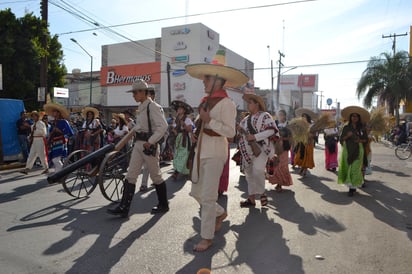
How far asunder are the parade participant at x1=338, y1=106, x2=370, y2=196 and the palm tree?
2312cm

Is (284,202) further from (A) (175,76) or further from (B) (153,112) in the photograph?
(A) (175,76)

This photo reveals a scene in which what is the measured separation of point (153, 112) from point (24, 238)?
2331 mm

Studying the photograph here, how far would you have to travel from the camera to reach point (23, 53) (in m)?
15.3

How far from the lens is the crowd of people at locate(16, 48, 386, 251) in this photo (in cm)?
413

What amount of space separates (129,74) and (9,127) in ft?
103

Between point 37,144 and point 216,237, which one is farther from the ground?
point 37,144

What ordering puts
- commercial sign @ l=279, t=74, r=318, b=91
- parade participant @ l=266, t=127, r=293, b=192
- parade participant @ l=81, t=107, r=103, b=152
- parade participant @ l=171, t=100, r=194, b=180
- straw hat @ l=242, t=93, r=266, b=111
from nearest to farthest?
straw hat @ l=242, t=93, r=266, b=111 → parade participant @ l=266, t=127, r=293, b=192 → parade participant @ l=171, t=100, r=194, b=180 → parade participant @ l=81, t=107, r=103, b=152 → commercial sign @ l=279, t=74, r=318, b=91

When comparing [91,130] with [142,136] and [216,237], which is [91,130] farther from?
[216,237]

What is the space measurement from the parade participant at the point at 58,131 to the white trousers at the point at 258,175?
16.1 feet

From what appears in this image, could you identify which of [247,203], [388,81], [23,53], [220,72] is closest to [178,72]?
[388,81]

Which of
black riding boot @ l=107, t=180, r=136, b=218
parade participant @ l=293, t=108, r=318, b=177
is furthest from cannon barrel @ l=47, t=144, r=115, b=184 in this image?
parade participant @ l=293, t=108, r=318, b=177

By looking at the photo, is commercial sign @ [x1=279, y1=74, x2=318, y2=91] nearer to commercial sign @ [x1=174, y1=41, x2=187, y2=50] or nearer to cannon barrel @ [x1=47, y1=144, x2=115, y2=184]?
commercial sign @ [x1=174, y1=41, x2=187, y2=50]

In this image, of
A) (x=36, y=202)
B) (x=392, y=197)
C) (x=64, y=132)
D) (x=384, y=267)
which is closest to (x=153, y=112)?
(x=36, y=202)

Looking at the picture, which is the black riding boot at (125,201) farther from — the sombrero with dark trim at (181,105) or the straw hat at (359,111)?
the straw hat at (359,111)
